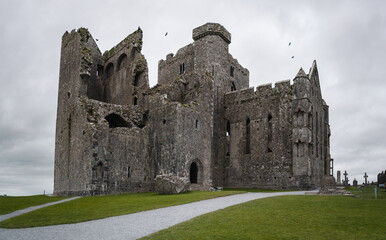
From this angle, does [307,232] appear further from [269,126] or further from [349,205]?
[269,126]

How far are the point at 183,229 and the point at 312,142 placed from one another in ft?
78.5

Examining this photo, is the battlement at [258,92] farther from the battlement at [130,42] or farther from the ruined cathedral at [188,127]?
A: the battlement at [130,42]

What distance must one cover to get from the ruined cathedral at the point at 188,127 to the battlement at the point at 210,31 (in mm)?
108

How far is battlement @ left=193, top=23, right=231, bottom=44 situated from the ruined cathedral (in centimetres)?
11

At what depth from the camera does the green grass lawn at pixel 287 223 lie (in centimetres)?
1102

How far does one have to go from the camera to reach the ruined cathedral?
1193 inches

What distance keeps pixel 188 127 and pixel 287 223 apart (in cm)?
1998

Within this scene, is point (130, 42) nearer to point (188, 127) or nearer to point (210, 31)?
point (210, 31)

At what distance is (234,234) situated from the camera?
11094 millimetres

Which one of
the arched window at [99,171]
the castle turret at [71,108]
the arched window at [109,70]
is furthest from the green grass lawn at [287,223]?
the arched window at [109,70]

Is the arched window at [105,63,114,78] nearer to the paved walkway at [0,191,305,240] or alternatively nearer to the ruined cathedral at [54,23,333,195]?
the ruined cathedral at [54,23,333,195]

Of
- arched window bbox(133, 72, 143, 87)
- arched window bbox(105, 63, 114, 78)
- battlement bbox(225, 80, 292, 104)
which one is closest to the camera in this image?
battlement bbox(225, 80, 292, 104)

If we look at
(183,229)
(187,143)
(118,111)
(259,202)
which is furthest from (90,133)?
(183,229)

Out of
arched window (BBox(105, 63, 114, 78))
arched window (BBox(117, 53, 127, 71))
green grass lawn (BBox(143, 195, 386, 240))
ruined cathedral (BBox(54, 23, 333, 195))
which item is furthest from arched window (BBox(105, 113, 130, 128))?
green grass lawn (BBox(143, 195, 386, 240))
